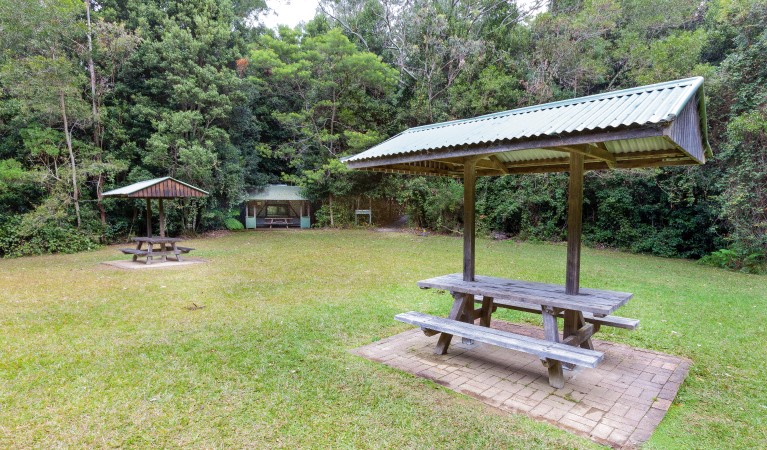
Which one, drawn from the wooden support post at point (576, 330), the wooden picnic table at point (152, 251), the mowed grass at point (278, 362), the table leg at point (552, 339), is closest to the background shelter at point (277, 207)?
the wooden picnic table at point (152, 251)

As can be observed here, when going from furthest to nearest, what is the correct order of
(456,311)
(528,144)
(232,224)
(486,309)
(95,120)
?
(232,224) < (95,120) < (486,309) < (456,311) < (528,144)

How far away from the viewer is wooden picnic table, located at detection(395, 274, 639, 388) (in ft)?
10.2

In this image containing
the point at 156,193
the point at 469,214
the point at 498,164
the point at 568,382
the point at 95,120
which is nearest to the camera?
the point at 568,382

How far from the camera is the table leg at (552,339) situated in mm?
3223

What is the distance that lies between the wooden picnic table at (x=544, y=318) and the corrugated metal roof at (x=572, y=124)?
1.36 metres

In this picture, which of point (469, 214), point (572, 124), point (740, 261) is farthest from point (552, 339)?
point (740, 261)

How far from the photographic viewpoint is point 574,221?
3584 millimetres

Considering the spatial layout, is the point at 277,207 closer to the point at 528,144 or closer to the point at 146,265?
the point at 146,265

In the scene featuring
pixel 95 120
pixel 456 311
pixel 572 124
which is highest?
pixel 95 120

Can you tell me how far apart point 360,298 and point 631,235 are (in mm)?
11603

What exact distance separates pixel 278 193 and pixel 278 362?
17441 millimetres

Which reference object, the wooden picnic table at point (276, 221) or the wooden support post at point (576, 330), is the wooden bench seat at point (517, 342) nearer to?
the wooden support post at point (576, 330)

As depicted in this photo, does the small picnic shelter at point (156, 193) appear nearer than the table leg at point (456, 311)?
No

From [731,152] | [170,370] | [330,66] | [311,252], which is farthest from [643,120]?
[330,66]
